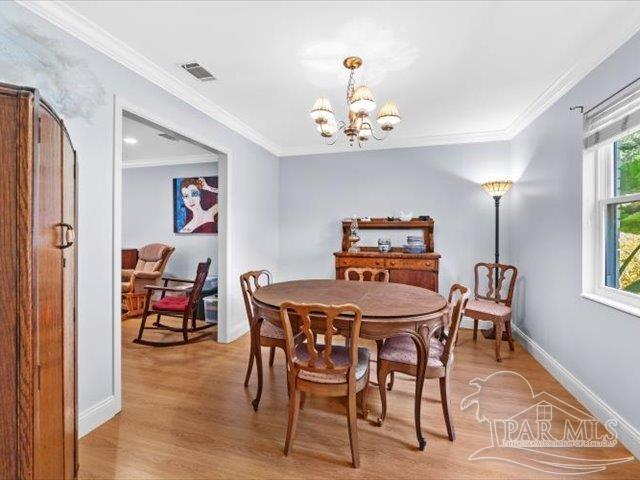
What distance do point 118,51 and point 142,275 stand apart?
330cm

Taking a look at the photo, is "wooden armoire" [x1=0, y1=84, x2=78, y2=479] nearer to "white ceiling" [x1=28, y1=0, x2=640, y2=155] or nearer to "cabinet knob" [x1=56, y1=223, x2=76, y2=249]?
"cabinet knob" [x1=56, y1=223, x2=76, y2=249]

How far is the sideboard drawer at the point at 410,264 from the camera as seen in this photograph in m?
3.84

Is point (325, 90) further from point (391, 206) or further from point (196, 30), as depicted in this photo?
point (391, 206)

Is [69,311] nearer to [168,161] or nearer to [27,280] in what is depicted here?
[27,280]

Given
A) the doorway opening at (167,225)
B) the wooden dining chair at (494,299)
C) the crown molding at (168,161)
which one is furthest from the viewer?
the crown molding at (168,161)

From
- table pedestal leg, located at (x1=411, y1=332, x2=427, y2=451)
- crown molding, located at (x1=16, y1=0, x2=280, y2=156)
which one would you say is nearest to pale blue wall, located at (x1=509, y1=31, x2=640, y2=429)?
table pedestal leg, located at (x1=411, y1=332, x2=427, y2=451)

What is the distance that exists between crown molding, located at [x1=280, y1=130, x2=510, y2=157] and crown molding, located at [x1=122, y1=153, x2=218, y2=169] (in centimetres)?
117

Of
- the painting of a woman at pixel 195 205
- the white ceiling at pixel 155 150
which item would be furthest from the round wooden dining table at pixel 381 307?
the painting of a woman at pixel 195 205

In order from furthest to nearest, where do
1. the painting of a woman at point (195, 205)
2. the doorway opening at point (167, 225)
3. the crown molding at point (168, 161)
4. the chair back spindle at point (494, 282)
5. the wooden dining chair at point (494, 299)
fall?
the painting of a woman at point (195, 205) → the crown molding at point (168, 161) → the doorway opening at point (167, 225) → the chair back spindle at point (494, 282) → the wooden dining chair at point (494, 299)

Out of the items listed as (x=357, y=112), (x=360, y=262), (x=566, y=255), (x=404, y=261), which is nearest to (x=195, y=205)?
(x=360, y=262)

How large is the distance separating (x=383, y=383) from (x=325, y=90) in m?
2.39

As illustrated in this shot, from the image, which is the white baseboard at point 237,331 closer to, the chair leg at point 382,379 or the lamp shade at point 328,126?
the chair leg at point 382,379

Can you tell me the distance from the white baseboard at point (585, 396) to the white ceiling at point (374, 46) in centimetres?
230

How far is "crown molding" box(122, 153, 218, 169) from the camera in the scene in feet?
16.1
